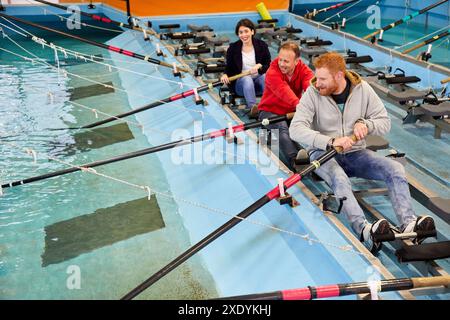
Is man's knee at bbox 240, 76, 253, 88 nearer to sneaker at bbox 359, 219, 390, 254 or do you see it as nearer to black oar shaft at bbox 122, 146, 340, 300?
black oar shaft at bbox 122, 146, 340, 300

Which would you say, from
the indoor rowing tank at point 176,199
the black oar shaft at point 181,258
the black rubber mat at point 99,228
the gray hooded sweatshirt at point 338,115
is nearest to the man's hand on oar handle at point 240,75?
the indoor rowing tank at point 176,199

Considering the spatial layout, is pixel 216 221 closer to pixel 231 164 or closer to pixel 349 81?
pixel 231 164

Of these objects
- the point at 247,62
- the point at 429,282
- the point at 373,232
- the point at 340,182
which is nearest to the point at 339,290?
the point at 429,282

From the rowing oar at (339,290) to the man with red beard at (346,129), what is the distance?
0.54 m

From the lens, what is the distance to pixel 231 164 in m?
3.21

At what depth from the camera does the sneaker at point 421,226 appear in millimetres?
2117

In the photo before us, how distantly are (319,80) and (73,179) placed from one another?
1.97m

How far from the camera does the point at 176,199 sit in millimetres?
2875

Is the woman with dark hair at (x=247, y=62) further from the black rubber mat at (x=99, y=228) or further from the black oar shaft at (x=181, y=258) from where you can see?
the black oar shaft at (x=181, y=258)

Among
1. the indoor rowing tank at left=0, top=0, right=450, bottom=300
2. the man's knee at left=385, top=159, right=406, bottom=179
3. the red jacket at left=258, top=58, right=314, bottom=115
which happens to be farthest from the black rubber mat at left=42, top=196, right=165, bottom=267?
the man's knee at left=385, top=159, right=406, bottom=179

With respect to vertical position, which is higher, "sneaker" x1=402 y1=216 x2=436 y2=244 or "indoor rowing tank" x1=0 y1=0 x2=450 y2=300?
"sneaker" x1=402 y1=216 x2=436 y2=244

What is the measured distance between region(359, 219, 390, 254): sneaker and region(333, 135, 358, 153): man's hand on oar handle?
412 mm

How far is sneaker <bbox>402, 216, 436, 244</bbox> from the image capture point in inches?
83.4
